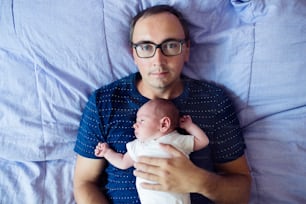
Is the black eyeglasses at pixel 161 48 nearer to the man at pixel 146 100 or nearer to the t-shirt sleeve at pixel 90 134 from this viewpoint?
the man at pixel 146 100

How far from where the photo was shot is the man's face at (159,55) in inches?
44.4

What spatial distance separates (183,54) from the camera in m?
1.18

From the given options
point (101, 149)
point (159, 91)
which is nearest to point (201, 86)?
point (159, 91)

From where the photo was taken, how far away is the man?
1.13 m

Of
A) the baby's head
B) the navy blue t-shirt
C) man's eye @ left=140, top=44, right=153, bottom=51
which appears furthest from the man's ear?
man's eye @ left=140, top=44, right=153, bottom=51

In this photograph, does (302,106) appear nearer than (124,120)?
No

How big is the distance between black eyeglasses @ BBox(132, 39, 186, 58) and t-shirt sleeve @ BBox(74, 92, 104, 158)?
0.74 feet

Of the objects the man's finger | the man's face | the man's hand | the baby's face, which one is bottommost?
the man's hand

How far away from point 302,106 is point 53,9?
97cm

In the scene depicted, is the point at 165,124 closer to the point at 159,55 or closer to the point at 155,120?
the point at 155,120

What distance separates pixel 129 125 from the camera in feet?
3.77

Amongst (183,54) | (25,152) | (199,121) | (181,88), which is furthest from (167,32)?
(25,152)

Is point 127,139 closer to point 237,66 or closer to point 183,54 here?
point 183,54

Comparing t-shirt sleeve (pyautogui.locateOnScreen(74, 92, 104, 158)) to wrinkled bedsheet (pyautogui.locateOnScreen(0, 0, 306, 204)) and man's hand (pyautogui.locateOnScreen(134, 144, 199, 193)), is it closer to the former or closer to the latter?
wrinkled bedsheet (pyautogui.locateOnScreen(0, 0, 306, 204))
